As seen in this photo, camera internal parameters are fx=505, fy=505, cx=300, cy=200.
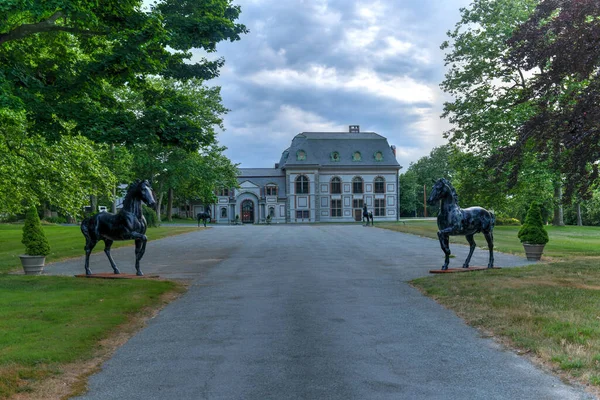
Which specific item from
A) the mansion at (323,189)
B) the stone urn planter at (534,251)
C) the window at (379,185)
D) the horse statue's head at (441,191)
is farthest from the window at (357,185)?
the horse statue's head at (441,191)

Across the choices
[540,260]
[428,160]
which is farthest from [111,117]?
[428,160]

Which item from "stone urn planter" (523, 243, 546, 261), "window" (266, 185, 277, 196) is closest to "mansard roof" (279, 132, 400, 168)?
"window" (266, 185, 277, 196)

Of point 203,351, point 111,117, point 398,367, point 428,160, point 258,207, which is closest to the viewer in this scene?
point 398,367

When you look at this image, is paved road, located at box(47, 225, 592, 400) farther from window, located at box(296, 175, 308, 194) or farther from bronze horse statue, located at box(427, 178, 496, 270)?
window, located at box(296, 175, 308, 194)

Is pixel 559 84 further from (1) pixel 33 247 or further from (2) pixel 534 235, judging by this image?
(1) pixel 33 247

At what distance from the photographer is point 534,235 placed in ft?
59.0

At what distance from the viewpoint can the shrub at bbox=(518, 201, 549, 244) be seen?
58.9 feet

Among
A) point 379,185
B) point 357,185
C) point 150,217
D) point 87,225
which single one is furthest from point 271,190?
point 87,225

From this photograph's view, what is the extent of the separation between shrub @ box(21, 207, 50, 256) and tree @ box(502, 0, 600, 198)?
14.1 meters

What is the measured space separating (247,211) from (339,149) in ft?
62.9

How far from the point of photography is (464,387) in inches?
207

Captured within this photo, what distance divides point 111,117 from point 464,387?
13881 millimetres

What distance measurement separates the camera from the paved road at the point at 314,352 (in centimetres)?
522

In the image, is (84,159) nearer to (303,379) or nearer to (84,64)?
(84,64)
